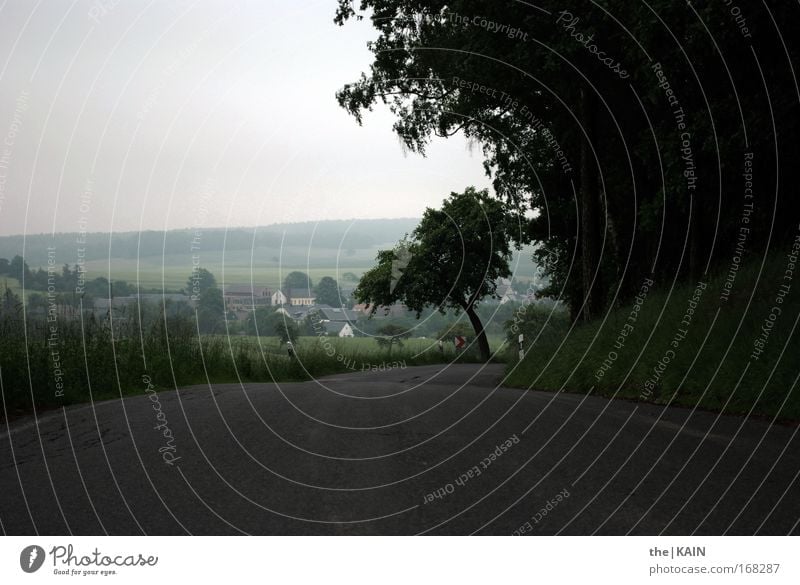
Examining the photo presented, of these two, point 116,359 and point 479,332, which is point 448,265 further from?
point 116,359

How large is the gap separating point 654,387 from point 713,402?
1697 millimetres

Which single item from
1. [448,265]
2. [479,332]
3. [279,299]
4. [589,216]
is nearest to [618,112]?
[589,216]

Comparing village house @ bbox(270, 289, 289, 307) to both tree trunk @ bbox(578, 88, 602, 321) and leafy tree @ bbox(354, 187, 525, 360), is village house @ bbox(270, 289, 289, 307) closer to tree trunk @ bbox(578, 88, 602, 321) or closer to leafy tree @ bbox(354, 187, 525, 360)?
tree trunk @ bbox(578, 88, 602, 321)

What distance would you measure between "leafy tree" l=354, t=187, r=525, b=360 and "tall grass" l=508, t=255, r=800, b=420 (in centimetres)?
2594

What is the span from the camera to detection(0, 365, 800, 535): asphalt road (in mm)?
5223

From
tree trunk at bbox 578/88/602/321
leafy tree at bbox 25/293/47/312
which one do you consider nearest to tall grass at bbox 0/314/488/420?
leafy tree at bbox 25/293/47/312

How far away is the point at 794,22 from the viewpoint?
12.4m

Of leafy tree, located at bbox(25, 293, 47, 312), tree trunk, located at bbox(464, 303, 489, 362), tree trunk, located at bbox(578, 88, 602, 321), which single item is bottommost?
tree trunk, located at bbox(464, 303, 489, 362)

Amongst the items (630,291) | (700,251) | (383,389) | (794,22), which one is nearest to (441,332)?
(630,291)

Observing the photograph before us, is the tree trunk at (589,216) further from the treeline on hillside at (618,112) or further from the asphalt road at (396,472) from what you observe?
the asphalt road at (396,472)

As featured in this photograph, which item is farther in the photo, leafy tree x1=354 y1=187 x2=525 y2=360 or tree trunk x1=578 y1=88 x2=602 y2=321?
leafy tree x1=354 y1=187 x2=525 y2=360

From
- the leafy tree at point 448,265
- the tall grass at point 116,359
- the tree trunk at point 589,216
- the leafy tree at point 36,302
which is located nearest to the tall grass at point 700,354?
the tree trunk at point 589,216

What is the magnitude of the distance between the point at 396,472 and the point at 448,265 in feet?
131

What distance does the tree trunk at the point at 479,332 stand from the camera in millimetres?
47719
